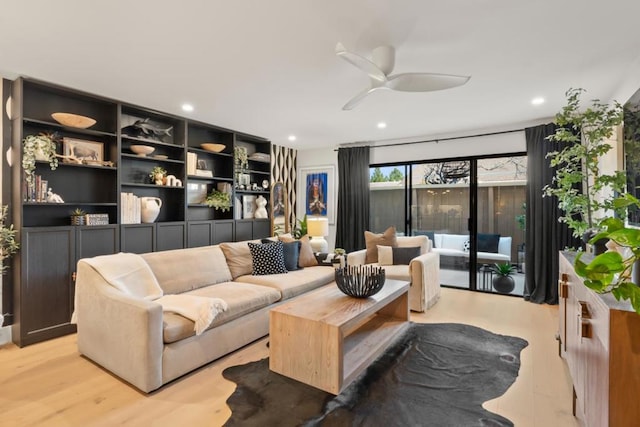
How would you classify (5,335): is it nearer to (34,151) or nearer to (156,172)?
(34,151)

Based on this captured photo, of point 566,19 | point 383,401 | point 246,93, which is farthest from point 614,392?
point 246,93

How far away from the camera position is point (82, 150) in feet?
11.6

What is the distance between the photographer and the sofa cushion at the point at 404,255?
4.41 meters

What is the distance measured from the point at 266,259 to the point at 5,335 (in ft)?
8.42

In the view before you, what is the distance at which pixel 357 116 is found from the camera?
165 inches

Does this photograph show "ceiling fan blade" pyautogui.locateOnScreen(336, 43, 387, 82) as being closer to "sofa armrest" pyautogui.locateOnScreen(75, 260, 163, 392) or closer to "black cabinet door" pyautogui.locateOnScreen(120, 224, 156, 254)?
"sofa armrest" pyautogui.locateOnScreen(75, 260, 163, 392)

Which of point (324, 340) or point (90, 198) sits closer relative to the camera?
point (324, 340)

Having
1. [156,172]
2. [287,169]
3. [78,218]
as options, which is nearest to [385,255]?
[287,169]

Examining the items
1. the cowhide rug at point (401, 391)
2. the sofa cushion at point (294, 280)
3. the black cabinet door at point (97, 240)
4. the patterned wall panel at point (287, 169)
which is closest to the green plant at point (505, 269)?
the cowhide rug at point (401, 391)

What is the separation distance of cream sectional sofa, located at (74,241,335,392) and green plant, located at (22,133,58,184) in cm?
121

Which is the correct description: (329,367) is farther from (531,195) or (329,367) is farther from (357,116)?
(531,195)

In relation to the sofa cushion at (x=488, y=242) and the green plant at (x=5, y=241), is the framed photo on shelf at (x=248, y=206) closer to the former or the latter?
the green plant at (x=5, y=241)

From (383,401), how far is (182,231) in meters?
3.32

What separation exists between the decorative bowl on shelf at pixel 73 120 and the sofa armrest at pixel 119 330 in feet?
5.36
